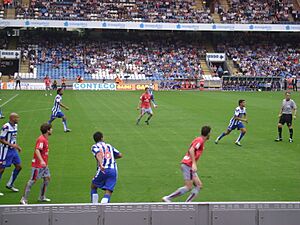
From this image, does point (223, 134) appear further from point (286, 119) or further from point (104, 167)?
point (104, 167)

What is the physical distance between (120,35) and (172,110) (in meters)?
38.3

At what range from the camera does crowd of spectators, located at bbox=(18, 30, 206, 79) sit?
2480 inches

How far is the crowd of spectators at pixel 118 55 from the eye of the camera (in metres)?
63.0

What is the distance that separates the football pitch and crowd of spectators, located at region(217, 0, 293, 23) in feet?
131

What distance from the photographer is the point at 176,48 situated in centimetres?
6856

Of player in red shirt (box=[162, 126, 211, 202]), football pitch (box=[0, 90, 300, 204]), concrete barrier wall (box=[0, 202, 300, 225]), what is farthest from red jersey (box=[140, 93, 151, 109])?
concrete barrier wall (box=[0, 202, 300, 225])

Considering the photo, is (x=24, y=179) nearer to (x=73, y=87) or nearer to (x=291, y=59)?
(x=73, y=87)

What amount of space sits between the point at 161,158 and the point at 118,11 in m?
53.6

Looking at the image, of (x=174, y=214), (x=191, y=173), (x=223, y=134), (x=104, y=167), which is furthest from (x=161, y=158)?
(x=174, y=214)

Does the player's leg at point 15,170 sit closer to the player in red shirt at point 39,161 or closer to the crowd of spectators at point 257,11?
the player in red shirt at point 39,161

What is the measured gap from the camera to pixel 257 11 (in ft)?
232

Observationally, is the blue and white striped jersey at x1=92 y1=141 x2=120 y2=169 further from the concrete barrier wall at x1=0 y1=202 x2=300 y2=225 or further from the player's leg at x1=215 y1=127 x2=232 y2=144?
the player's leg at x1=215 y1=127 x2=232 y2=144

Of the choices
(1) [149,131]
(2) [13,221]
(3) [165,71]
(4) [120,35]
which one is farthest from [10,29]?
(2) [13,221]

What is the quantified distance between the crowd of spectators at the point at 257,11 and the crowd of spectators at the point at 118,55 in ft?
18.6
